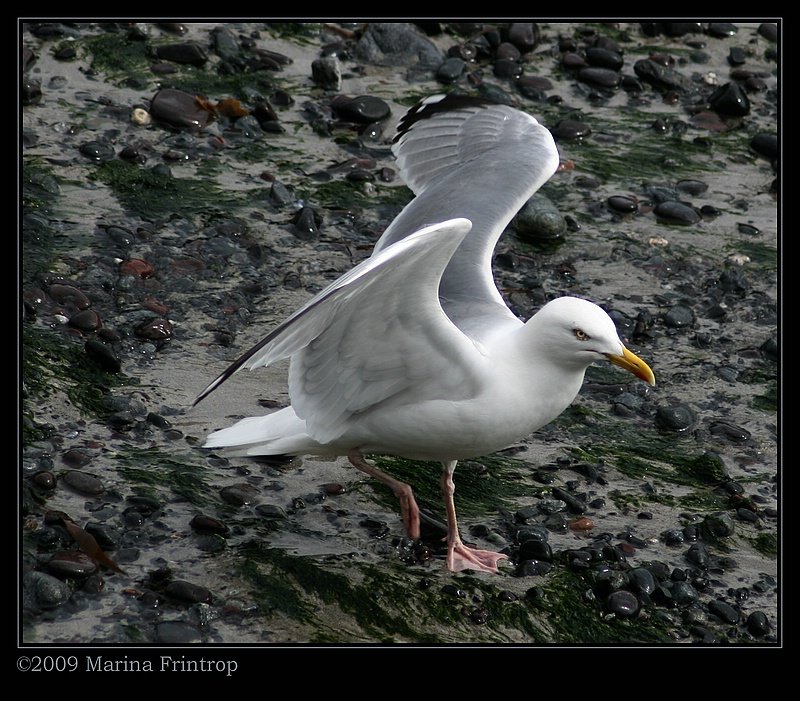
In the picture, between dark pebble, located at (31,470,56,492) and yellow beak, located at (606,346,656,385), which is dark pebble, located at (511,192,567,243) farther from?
dark pebble, located at (31,470,56,492)

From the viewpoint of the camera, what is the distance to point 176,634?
4.46 m

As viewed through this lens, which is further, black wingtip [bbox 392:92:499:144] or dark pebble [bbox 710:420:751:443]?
black wingtip [bbox 392:92:499:144]

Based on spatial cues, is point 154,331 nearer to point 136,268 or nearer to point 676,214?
point 136,268

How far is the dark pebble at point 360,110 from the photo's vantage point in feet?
28.7

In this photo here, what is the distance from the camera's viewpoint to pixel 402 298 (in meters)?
4.49

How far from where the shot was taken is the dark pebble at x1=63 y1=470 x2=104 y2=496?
202 inches

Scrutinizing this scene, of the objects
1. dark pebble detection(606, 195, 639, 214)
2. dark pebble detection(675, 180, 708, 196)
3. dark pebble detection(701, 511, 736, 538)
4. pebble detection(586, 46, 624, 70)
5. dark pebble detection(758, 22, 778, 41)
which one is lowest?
dark pebble detection(701, 511, 736, 538)

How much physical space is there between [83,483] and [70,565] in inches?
23.8

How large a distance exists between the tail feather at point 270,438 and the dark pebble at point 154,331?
3.93 ft

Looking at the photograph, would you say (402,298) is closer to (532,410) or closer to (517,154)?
(532,410)

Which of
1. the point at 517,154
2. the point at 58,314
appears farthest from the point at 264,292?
the point at 517,154

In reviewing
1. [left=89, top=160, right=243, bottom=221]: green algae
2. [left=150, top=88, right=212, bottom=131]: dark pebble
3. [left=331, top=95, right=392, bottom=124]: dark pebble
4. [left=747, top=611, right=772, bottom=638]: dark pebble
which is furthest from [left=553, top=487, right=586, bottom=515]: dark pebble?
[left=150, top=88, right=212, bottom=131]: dark pebble

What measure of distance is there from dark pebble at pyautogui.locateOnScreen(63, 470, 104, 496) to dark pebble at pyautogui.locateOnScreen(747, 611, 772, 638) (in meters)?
2.90

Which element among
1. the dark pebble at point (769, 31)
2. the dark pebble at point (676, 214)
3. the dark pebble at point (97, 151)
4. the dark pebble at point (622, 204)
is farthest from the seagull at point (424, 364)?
the dark pebble at point (769, 31)
